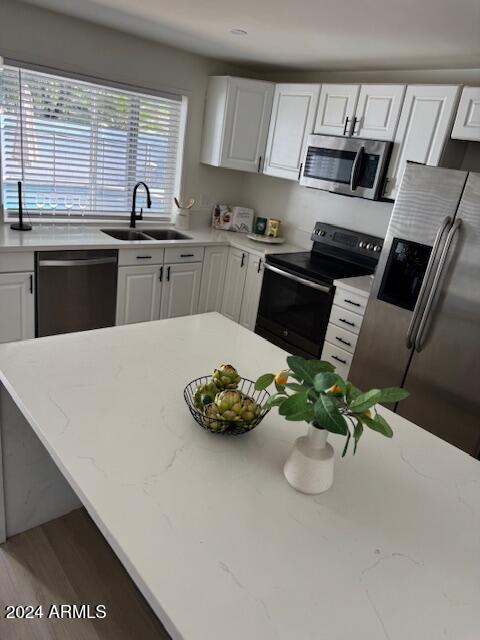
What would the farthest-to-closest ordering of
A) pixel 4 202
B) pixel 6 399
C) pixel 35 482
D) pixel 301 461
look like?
pixel 4 202, pixel 35 482, pixel 6 399, pixel 301 461

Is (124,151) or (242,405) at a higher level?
(124,151)

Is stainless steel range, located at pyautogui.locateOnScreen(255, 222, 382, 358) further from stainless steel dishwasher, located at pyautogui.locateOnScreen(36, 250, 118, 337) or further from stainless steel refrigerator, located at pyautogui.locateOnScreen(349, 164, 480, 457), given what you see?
stainless steel dishwasher, located at pyautogui.locateOnScreen(36, 250, 118, 337)

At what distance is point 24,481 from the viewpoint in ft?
5.92

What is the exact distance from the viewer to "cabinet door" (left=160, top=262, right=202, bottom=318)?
3.65 metres

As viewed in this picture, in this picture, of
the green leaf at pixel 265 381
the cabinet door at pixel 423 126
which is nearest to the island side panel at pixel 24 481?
the green leaf at pixel 265 381

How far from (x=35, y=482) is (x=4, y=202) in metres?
2.23

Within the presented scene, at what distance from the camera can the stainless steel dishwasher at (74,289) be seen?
3020mm

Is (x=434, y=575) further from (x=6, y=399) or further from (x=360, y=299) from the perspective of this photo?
(x=360, y=299)

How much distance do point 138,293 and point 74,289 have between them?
50 centimetres

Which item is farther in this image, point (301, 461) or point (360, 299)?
point (360, 299)

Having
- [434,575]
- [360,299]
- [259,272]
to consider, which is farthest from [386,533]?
[259,272]

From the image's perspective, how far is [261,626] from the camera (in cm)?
80

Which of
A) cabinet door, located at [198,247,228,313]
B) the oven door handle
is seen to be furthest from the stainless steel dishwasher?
the oven door handle

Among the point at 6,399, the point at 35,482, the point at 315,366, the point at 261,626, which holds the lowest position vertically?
the point at 35,482
